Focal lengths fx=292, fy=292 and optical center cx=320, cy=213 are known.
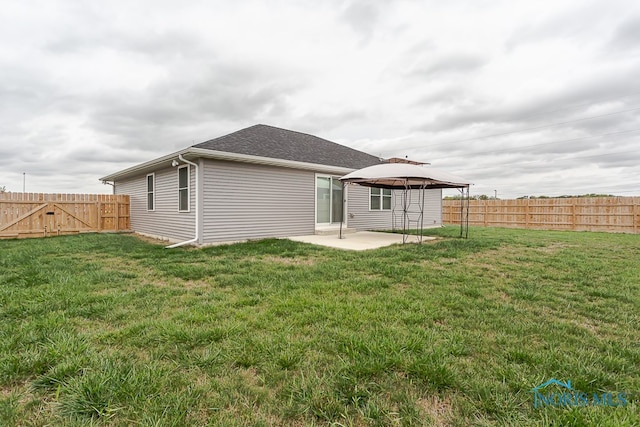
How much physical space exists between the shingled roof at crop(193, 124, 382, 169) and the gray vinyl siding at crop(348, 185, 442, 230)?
1225 millimetres

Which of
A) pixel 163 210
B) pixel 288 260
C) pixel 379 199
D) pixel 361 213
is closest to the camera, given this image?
pixel 288 260

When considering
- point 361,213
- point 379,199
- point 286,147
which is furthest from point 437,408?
point 379,199

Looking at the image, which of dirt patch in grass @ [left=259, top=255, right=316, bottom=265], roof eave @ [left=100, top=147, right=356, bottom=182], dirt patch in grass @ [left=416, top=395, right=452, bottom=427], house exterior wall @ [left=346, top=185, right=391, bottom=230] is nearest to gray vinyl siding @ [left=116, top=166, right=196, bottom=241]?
roof eave @ [left=100, top=147, right=356, bottom=182]

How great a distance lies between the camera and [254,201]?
8.65 metres

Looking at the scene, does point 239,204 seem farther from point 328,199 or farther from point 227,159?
point 328,199

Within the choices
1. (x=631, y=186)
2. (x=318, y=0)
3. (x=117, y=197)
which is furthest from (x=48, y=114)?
(x=631, y=186)

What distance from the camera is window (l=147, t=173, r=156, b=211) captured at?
34.0 ft

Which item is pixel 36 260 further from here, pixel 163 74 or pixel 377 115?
pixel 377 115

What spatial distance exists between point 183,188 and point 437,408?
8.48 metres

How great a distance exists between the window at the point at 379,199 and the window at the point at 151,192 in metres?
8.09

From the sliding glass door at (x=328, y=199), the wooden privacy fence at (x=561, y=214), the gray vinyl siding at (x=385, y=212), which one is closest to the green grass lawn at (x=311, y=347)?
the sliding glass door at (x=328, y=199)

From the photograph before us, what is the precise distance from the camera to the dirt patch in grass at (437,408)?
4.95 ft

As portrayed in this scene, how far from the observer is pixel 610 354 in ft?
7.08

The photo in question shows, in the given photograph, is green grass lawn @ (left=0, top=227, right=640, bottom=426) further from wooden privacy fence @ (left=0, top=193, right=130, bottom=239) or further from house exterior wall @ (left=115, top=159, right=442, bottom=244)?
wooden privacy fence @ (left=0, top=193, right=130, bottom=239)
